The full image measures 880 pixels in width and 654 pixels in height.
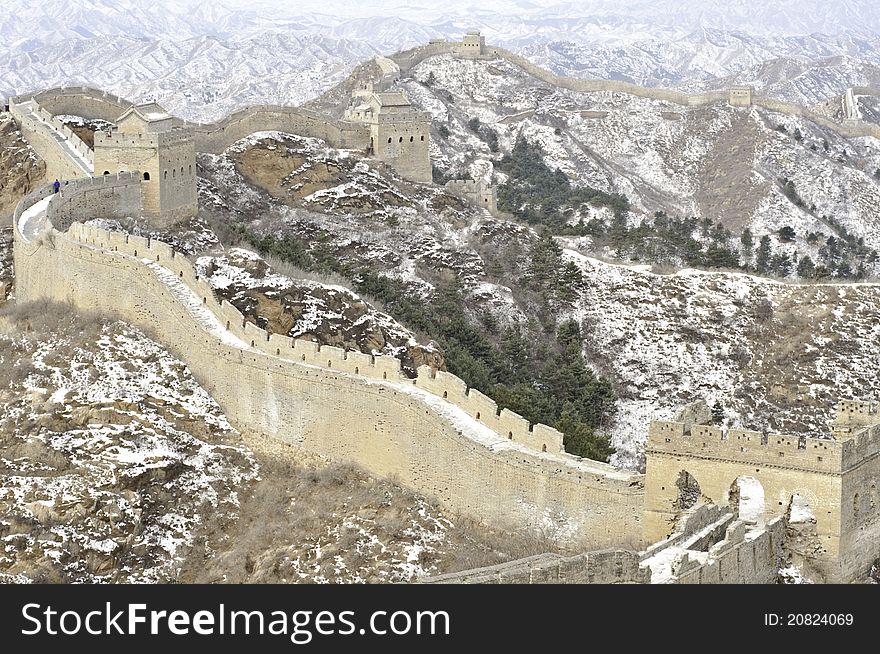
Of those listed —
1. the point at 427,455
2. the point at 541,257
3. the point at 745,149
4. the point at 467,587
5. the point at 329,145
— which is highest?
the point at 745,149

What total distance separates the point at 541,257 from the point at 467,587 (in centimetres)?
4888

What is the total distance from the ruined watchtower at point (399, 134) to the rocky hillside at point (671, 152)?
2885cm

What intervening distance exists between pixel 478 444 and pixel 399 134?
1500 inches

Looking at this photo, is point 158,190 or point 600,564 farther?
point 158,190

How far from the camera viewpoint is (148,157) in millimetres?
56094

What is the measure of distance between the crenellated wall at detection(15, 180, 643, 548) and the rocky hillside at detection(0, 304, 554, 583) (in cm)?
53

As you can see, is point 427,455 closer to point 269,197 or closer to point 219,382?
point 219,382

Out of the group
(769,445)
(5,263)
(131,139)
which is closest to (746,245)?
(131,139)

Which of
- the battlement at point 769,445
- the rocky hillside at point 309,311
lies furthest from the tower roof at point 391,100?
the battlement at point 769,445

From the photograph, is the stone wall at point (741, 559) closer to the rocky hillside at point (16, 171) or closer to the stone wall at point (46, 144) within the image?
the stone wall at point (46, 144)

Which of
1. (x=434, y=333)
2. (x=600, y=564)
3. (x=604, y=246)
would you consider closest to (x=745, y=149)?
(x=604, y=246)

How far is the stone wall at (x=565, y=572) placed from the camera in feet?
86.3

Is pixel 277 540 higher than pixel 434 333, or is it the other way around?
pixel 434 333

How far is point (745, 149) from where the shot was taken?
127 metres
